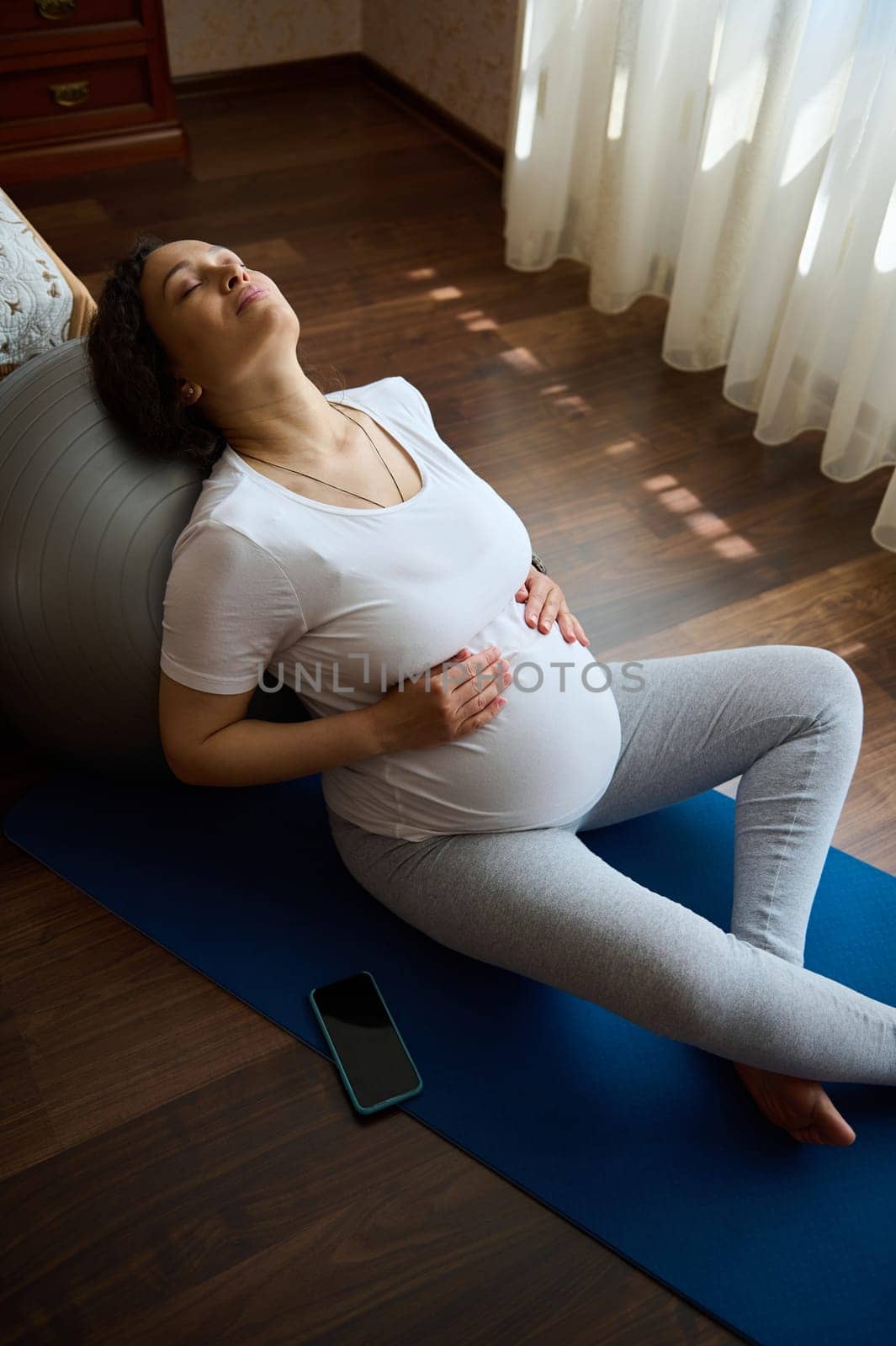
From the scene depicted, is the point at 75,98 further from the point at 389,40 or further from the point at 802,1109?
the point at 802,1109

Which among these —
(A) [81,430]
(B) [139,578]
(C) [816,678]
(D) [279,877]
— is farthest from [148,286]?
(C) [816,678]

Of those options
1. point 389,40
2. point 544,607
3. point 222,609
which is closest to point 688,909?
point 544,607

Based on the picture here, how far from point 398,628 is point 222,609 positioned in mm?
190

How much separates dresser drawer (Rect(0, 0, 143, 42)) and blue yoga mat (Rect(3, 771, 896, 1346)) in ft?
6.94

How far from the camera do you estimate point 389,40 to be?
350 cm

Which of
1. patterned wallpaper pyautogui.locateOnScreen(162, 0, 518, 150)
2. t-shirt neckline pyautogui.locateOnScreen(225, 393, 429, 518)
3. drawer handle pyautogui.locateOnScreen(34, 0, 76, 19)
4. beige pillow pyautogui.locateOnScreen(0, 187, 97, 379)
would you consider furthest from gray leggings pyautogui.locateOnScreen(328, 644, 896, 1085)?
drawer handle pyautogui.locateOnScreen(34, 0, 76, 19)

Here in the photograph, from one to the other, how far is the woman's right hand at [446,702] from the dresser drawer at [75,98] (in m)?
2.43

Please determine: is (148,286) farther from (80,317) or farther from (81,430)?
(80,317)

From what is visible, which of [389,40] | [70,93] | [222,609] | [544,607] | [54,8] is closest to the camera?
[222,609]

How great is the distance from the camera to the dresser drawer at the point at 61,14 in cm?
281

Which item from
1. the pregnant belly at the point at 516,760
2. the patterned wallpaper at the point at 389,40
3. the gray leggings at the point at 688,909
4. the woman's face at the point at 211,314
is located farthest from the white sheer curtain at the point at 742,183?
the woman's face at the point at 211,314

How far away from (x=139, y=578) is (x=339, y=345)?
1.37 metres

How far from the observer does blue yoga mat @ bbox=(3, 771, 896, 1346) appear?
1.24 m

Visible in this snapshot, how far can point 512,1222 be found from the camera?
1265mm
